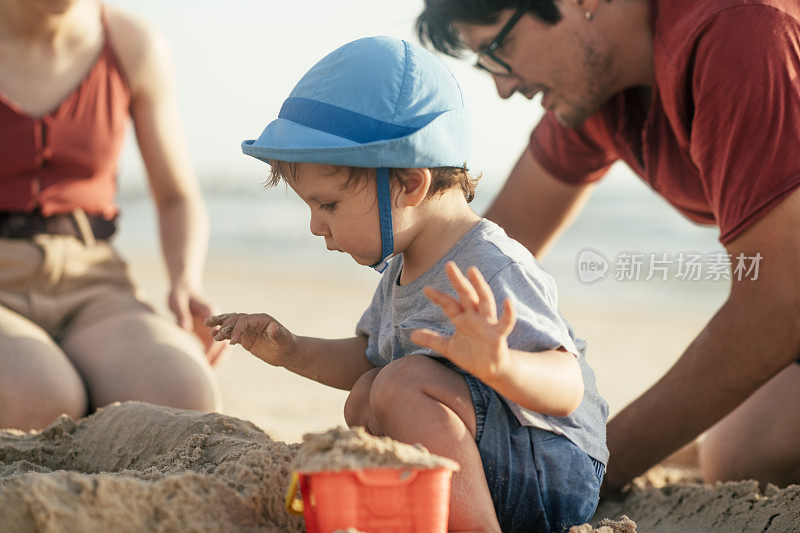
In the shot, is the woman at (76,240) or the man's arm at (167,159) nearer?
the woman at (76,240)

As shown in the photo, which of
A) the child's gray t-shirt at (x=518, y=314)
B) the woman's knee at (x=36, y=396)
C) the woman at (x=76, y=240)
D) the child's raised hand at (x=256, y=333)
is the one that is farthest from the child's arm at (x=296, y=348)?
the woman's knee at (x=36, y=396)

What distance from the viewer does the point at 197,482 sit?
1626 millimetres

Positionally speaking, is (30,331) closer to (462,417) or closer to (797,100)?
(462,417)

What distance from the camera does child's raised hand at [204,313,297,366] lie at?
75.5 inches

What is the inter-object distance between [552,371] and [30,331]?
5.74ft

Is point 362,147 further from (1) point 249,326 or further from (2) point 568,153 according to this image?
(2) point 568,153

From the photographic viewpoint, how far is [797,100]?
83.2 inches

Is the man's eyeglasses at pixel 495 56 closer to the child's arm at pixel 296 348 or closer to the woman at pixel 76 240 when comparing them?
the child's arm at pixel 296 348

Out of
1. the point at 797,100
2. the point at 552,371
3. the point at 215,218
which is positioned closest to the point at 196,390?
the point at 552,371

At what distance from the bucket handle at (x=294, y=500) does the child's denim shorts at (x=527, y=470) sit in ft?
1.25

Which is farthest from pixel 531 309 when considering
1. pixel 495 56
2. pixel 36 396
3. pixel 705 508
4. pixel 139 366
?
pixel 36 396

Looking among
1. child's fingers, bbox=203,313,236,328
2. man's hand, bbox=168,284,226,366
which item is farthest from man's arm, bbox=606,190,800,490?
man's hand, bbox=168,284,226,366

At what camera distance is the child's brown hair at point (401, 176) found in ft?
5.81

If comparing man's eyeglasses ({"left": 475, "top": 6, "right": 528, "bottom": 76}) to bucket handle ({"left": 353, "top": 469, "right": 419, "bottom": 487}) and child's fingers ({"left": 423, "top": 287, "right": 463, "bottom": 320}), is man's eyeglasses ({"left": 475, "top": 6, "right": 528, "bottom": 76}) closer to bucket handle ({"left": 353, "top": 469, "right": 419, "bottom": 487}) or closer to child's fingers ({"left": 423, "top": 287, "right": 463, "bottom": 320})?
child's fingers ({"left": 423, "top": 287, "right": 463, "bottom": 320})
